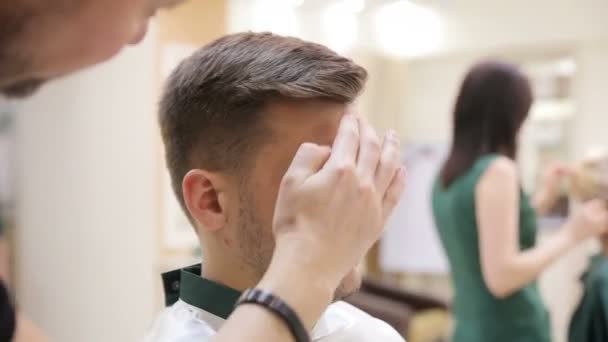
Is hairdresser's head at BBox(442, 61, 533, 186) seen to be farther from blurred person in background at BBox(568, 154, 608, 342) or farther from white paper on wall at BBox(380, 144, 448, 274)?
white paper on wall at BBox(380, 144, 448, 274)

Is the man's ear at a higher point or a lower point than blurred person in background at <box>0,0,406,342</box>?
lower

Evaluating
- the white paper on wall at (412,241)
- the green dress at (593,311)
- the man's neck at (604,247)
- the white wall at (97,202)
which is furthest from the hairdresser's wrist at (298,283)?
the white paper on wall at (412,241)

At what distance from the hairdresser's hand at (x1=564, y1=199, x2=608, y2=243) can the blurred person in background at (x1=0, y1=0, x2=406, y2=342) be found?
0.95 meters

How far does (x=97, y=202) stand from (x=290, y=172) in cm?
130

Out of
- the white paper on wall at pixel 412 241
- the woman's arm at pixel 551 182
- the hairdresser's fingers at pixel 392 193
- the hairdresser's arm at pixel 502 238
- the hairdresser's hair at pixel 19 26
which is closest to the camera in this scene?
the hairdresser's hair at pixel 19 26

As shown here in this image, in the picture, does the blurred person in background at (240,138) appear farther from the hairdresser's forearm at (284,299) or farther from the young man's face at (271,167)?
the hairdresser's forearm at (284,299)

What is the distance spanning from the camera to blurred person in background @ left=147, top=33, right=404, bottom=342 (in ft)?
2.24

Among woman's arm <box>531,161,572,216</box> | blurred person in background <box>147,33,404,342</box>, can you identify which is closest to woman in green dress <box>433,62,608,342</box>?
Answer: woman's arm <box>531,161,572,216</box>

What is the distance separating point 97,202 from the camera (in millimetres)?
1701

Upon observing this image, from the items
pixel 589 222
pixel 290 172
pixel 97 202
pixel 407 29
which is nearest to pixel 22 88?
pixel 290 172

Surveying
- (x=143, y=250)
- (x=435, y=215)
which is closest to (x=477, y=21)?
(x=435, y=215)

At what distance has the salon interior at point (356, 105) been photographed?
1.46 metres

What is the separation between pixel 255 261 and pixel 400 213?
260 centimetres

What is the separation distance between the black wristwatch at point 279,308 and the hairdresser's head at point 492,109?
0.95 metres
